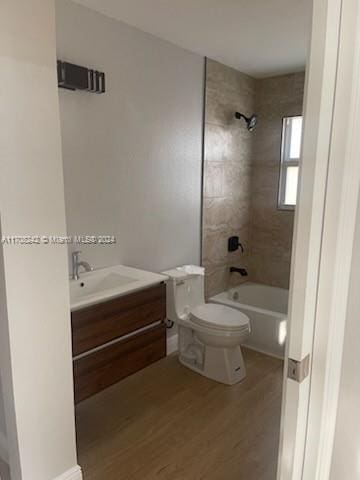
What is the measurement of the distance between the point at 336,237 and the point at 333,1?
530 millimetres

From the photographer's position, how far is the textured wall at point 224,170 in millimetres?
3322

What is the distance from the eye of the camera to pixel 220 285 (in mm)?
3709

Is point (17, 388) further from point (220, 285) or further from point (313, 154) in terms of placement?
point (220, 285)

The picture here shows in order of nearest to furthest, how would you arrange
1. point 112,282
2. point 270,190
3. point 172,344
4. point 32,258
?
point 32,258 < point 112,282 < point 172,344 < point 270,190

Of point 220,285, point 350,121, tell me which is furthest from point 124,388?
point 350,121

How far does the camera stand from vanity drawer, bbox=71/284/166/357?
1.94 meters

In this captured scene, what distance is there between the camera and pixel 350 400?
987mm

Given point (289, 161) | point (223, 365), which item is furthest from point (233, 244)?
point (223, 365)

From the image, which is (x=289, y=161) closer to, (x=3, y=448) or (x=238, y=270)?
(x=238, y=270)

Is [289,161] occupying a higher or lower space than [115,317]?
higher

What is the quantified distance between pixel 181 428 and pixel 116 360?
22.5 inches

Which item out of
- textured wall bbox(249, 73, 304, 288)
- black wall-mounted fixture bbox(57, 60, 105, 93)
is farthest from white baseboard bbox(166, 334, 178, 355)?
black wall-mounted fixture bbox(57, 60, 105, 93)

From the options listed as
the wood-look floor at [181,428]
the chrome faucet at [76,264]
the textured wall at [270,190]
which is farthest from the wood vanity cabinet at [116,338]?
the textured wall at [270,190]

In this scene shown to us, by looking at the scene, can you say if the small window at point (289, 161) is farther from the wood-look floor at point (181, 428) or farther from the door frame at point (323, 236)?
the door frame at point (323, 236)
